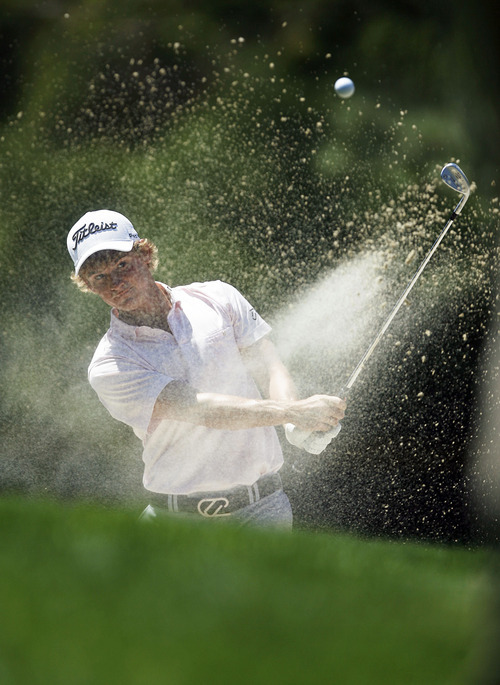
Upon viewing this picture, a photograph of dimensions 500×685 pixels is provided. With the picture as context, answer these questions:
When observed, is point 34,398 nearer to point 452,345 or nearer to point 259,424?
point 259,424

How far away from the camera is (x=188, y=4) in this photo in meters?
1.79

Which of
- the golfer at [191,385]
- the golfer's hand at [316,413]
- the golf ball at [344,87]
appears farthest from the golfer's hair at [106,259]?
the golf ball at [344,87]

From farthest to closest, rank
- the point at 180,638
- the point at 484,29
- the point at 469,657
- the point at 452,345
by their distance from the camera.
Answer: the point at 484,29
the point at 452,345
the point at 469,657
the point at 180,638

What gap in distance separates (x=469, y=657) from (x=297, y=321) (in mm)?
913

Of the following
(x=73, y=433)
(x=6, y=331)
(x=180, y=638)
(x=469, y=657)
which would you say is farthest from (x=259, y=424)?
(x=180, y=638)

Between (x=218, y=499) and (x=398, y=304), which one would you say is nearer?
(x=218, y=499)

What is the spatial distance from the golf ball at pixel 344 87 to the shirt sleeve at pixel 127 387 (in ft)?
2.42

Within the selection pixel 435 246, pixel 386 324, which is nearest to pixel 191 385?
pixel 386 324

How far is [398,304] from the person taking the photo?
196 centimetres

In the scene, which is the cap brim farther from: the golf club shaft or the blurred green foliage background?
the golf club shaft

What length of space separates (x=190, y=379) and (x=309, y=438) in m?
0.30

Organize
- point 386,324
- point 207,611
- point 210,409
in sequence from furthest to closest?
1. point 386,324
2. point 210,409
3. point 207,611

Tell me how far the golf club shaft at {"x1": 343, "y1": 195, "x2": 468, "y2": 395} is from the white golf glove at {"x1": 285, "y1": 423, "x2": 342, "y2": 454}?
108 mm

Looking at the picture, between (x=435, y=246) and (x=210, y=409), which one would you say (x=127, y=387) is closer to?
(x=210, y=409)
